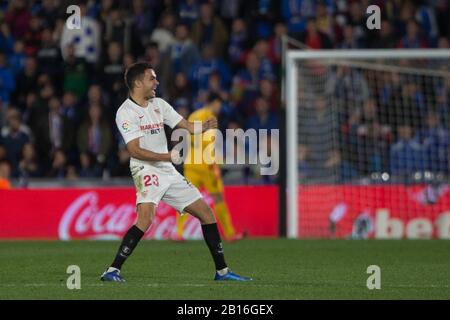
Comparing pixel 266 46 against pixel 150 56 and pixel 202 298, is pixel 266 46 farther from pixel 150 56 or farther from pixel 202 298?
pixel 202 298

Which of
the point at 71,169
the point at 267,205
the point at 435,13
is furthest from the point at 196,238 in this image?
the point at 435,13

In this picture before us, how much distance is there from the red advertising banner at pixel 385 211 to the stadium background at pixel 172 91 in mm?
53

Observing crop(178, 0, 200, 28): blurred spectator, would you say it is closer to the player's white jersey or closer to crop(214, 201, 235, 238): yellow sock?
crop(214, 201, 235, 238): yellow sock

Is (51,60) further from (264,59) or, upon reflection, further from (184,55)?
(264,59)

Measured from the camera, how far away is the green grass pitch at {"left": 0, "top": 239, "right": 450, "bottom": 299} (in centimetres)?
980

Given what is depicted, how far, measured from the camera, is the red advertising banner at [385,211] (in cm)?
1825

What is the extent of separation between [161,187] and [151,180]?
11 centimetres

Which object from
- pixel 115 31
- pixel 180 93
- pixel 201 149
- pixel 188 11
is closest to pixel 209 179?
pixel 201 149

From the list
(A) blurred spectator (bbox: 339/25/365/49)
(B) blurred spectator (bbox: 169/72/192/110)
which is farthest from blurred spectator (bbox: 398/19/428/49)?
(B) blurred spectator (bbox: 169/72/192/110)

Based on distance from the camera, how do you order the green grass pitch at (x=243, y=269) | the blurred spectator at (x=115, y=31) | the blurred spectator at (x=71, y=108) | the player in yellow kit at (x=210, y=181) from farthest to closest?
the blurred spectator at (x=115, y=31)
the blurred spectator at (x=71, y=108)
the player in yellow kit at (x=210, y=181)
the green grass pitch at (x=243, y=269)

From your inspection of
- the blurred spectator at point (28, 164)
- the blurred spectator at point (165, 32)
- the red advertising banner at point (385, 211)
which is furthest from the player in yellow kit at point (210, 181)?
the blurred spectator at point (165, 32)

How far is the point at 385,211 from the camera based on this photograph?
722 inches

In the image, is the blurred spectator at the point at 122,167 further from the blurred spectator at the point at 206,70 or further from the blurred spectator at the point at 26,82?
the blurred spectator at the point at 26,82
